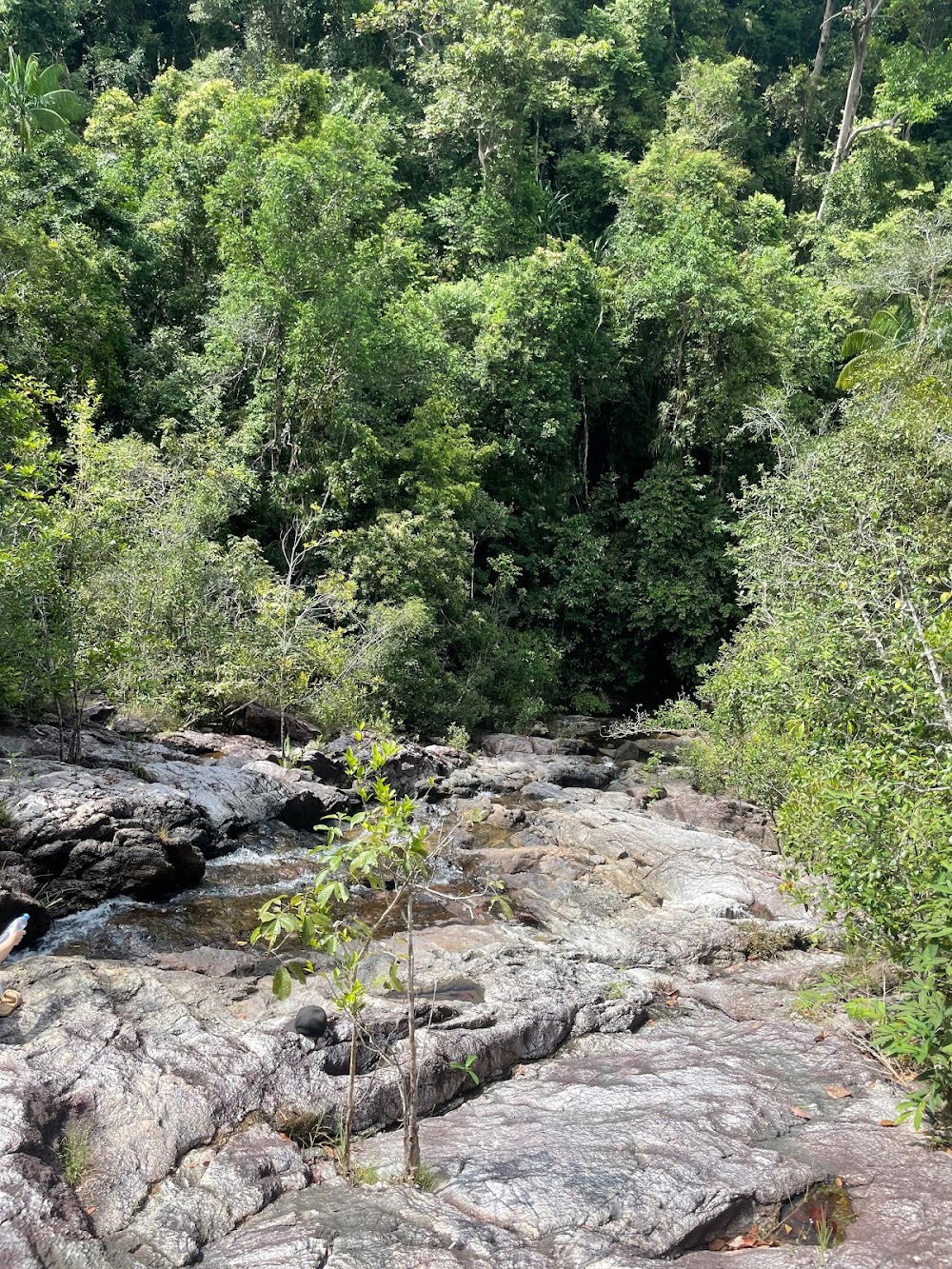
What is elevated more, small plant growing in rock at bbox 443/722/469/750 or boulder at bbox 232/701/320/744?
boulder at bbox 232/701/320/744

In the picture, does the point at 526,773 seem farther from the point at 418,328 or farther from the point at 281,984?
the point at 281,984

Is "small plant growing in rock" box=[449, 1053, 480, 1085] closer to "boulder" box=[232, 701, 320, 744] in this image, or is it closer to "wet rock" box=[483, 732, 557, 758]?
"boulder" box=[232, 701, 320, 744]

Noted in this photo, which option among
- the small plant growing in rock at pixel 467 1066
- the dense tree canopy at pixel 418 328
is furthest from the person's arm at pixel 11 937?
the dense tree canopy at pixel 418 328

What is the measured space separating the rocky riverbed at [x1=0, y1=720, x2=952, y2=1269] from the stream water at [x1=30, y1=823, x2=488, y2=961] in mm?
40

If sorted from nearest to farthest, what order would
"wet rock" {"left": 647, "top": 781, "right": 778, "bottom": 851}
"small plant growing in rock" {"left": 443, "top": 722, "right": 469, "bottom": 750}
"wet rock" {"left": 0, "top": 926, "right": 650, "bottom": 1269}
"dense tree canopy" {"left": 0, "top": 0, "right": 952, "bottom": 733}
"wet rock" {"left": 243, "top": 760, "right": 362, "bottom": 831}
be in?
"wet rock" {"left": 0, "top": 926, "right": 650, "bottom": 1269} < "wet rock" {"left": 243, "top": 760, "right": 362, "bottom": 831} < "wet rock" {"left": 647, "top": 781, "right": 778, "bottom": 851} < "dense tree canopy" {"left": 0, "top": 0, "right": 952, "bottom": 733} < "small plant growing in rock" {"left": 443, "top": 722, "right": 469, "bottom": 750}

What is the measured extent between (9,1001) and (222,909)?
367 centimetres

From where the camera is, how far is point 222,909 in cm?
875

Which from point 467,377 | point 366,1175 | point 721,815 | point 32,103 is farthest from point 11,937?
point 32,103

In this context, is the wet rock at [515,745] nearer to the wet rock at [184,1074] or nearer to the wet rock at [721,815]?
the wet rock at [721,815]

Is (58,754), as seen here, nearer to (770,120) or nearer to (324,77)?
(324,77)

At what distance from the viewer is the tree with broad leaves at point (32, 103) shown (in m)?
20.9

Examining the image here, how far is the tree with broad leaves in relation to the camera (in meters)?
20.9

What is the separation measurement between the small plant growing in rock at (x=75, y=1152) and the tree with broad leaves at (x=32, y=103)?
23182mm

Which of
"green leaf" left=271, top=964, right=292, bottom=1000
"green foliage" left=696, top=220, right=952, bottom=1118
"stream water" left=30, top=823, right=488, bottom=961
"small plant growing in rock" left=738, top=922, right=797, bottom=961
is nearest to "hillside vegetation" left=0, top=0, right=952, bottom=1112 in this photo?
"green foliage" left=696, top=220, right=952, bottom=1118
